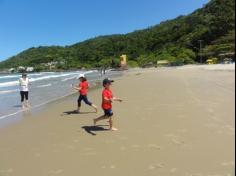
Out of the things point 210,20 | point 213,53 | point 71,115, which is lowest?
point 71,115

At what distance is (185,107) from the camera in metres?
11.2

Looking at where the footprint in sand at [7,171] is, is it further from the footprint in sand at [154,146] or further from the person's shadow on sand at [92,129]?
Answer: the person's shadow on sand at [92,129]

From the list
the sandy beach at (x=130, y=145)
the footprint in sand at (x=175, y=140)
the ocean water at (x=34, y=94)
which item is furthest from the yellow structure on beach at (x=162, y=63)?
the footprint in sand at (x=175, y=140)

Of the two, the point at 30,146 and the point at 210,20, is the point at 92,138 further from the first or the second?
the point at 210,20

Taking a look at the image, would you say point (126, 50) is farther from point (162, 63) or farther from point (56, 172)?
point (56, 172)

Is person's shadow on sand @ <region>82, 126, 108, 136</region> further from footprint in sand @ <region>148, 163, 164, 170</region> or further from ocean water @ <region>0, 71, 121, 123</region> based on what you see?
ocean water @ <region>0, 71, 121, 123</region>

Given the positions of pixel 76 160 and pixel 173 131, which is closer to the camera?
pixel 76 160

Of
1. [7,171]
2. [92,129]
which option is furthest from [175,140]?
[7,171]

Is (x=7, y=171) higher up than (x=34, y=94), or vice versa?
(x=7, y=171)

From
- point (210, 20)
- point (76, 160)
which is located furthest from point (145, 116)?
point (210, 20)

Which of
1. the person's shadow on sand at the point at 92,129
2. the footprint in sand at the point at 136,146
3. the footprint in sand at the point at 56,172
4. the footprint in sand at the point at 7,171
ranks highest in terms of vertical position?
the footprint in sand at the point at 136,146

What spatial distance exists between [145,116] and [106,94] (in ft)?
7.11

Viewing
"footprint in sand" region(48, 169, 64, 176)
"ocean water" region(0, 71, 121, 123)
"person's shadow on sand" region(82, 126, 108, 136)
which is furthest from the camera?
"ocean water" region(0, 71, 121, 123)

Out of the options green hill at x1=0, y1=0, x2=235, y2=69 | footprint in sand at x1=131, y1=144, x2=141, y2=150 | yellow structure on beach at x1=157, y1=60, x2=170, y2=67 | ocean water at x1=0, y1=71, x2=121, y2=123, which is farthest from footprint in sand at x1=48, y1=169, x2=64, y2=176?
yellow structure on beach at x1=157, y1=60, x2=170, y2=67
